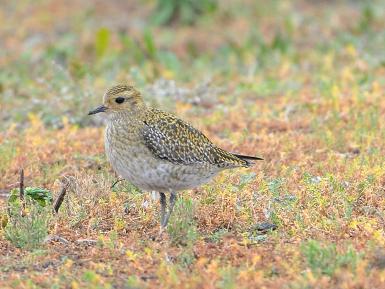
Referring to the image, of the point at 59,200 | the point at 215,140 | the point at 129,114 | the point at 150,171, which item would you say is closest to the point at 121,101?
the point at 129,114

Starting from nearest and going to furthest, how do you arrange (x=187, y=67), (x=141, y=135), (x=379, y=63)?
(x=141, y=135)
(x=379, y=63)
(x=187, y=67)

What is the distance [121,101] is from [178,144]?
67cm

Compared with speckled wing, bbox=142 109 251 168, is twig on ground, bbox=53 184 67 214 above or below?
below

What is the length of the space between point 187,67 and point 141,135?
7879mm

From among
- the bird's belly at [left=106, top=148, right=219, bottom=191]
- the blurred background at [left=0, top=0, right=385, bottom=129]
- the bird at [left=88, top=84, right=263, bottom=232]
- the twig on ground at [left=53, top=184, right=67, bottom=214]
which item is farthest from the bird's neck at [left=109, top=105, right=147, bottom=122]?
the blurred background at [left=0, top=0, right=385, bottom=129]

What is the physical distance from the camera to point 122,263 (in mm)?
7211

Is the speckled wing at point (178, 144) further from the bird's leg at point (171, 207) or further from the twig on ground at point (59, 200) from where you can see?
the twig on ground at point (59, 200)

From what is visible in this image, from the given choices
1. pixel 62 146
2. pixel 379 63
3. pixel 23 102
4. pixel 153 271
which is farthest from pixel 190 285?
pixel 379 63

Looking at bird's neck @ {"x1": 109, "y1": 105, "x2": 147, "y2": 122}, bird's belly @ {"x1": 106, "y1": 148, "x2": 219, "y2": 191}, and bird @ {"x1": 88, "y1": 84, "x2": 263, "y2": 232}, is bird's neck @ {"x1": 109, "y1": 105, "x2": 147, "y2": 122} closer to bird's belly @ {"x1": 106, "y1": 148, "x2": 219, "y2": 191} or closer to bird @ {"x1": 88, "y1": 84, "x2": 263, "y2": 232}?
bird @ {"x1": 88, "y1": 84, "x2": 263, "y2": 232}

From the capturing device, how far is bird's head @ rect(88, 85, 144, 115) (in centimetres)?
849

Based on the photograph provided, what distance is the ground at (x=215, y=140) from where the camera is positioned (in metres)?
7.03

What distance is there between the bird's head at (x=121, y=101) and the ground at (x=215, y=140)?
791mm

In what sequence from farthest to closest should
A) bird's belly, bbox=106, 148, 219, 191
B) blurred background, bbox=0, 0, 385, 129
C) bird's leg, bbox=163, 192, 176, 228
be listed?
blurred background, bbox=0, 0, 385, 129 < bird's belly, bbox=106, 148, 219, 191 < bird's leg, bbox=163, 192, 176, 228

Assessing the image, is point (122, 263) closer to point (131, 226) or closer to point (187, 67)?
point (131, 226)
